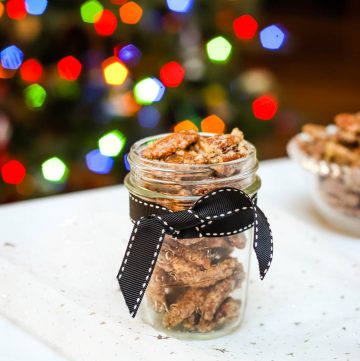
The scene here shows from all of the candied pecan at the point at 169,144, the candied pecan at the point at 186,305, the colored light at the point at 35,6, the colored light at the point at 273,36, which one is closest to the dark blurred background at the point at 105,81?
the colored light at the point at 35,6

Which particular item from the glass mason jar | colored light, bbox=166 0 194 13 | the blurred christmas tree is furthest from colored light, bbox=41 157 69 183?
the glass mason jar

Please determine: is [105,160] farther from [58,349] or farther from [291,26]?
[291,26]

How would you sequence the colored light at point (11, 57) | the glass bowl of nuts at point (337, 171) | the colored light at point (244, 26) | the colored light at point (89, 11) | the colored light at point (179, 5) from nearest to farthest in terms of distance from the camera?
1. the glass bowl of nuts at point (337, 171)
2. the colored light at point (11, 57)
3. the colored light at point (89, 11)
4. the colored light at point (179, 5)
5. the colored light at point (244, 26)

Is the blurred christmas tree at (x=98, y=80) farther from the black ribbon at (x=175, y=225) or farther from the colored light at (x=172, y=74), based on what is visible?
the black ribbon at (x=175, y=225)

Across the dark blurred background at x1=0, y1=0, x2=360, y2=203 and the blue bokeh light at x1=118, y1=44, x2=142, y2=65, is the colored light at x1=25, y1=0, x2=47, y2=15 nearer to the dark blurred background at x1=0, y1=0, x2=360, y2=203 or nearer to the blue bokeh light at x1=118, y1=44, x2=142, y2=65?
the dark blurred background at x1=0, y1=0, x2=360, y2=203

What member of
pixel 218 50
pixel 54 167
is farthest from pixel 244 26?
pixel 54 167
